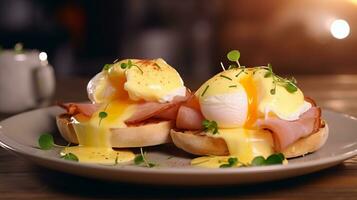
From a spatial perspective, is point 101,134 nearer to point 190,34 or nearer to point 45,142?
point 45,142

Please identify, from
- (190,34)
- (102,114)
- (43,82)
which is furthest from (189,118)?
(190,34)

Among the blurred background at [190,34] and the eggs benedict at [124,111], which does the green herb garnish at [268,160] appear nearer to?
the eggs benedict at [124,111]

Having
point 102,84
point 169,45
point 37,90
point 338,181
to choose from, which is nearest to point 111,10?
point 169,45

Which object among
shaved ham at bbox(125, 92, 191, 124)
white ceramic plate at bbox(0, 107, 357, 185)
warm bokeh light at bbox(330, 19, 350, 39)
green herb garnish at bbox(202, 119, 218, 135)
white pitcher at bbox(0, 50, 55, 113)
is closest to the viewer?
white ceramic plate at bbox(0, 107, 357, 185)

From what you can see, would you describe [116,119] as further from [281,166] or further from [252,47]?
[252,47]

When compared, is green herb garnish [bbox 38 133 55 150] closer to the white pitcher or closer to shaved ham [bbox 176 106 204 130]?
shaved ham [bbox 176 106 204 130]

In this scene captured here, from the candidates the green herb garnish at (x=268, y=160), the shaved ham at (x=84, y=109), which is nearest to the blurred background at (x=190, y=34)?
the shaved ham at (x=84, y=109)

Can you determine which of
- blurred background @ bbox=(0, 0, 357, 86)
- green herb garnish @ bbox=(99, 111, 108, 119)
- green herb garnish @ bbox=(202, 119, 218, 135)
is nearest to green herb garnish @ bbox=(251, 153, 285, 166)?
green herb garnish @ bbox=(202, 119, 218, 135)
